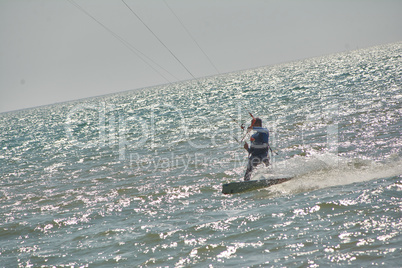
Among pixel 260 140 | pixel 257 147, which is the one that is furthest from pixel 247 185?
pixel 260 140

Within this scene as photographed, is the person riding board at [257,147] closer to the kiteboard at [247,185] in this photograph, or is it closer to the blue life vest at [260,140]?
the blue life vest at [260,140]

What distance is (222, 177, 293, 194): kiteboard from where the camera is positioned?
12250 mm

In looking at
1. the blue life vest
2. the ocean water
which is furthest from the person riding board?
the ocean water

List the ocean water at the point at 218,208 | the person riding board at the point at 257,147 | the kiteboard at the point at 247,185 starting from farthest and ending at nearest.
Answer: the person riding board at the point at 257,147 → the kiteboard at the point at 247,185 → the ocean water at the point at 218,208

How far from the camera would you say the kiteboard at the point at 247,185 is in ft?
40.2

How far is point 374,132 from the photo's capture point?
1867cm

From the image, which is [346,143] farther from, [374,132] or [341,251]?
[341,251]

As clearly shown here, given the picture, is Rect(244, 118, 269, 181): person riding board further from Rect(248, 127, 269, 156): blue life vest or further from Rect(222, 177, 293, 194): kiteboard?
Rect(222, 177, 293, 194): kiteboard

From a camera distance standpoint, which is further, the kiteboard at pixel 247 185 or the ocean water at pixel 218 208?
the kiteboard at pixel 247 185

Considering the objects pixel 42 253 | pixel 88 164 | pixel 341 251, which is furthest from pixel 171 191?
pixel 88 164

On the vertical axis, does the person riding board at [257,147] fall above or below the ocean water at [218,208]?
above

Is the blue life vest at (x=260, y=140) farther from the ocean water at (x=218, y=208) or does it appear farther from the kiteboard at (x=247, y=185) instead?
the ocean water at (x=218, y=208)

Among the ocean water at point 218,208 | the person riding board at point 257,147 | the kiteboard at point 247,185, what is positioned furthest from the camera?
the person riding board at point 257,147

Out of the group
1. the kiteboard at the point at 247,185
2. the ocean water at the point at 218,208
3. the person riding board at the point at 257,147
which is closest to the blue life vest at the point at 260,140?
the person riding board at the point at 257,147
